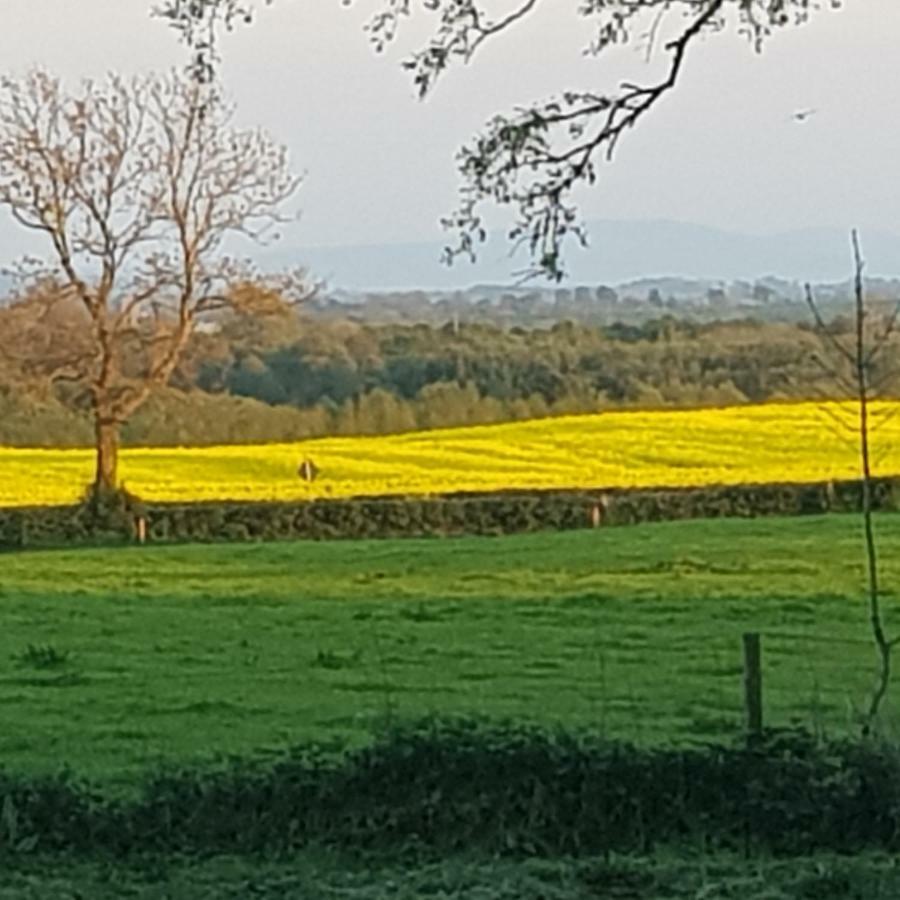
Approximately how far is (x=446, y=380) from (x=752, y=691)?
54.0 meters

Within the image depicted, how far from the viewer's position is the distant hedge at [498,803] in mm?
10867

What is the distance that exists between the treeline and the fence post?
4139 cm

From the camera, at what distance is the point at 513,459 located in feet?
175

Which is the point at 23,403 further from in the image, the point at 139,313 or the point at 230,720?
the point at 230,720

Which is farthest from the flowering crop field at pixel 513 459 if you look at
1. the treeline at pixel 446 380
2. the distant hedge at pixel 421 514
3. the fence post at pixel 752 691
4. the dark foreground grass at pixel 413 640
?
the fence post at pixel 752 691

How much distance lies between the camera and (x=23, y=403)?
49.9m

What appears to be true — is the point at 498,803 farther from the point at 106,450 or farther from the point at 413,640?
the point at 106,450

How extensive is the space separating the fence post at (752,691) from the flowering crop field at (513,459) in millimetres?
30917

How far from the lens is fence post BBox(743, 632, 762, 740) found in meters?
11.6

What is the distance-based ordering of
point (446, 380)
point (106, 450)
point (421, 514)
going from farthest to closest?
point (446, 380) < point (106, 450) < point (421, 514)

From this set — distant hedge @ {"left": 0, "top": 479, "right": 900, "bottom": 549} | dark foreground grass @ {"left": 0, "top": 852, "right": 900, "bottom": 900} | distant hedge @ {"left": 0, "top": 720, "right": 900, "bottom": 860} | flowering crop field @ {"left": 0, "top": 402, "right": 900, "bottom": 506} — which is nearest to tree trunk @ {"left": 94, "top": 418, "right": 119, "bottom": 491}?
flowering crop field @ {"left": 0, "top": 402, "right": 900, "bottom": 506}

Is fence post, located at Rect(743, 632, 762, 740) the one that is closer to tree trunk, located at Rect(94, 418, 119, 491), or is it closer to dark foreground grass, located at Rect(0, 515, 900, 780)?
dark foreground grass, located at Rect(0, 515, 900, 780)

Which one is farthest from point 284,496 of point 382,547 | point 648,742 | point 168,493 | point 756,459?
point 648,742

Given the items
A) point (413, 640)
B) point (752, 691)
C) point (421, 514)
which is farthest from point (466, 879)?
point (421, 514)
